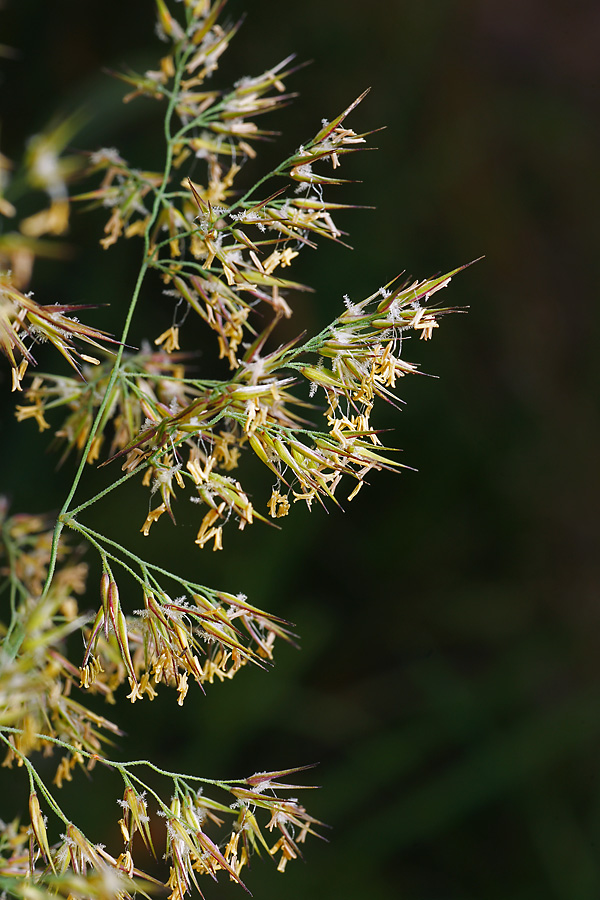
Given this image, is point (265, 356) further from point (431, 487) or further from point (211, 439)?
point (431, 487)

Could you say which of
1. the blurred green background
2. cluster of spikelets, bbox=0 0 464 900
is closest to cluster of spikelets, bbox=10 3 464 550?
cluster of spikelets, bbox=0 0 464 900

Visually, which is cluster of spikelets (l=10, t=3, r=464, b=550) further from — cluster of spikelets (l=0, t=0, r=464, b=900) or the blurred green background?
the blurred green background

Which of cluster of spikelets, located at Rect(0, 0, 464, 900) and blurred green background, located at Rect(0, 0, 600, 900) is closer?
cluster of spikelets, located at Rect(0, 0, 464, 900)

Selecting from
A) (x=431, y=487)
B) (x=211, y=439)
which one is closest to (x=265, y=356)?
(x=211, y=439)

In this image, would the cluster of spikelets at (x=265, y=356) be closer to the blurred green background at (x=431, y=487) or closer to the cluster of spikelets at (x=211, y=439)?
the cluster of spikelets at (x=211, y=439)

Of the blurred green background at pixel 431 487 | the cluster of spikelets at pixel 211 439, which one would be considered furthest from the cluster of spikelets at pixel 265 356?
the blurred green background at pixel 431 487

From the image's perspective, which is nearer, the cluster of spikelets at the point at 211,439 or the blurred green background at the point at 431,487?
the cluster of spikelets at the point at 211,439

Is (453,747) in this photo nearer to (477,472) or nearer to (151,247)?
(477,472)

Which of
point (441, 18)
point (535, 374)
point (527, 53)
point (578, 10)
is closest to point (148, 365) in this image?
point (535, 374)
